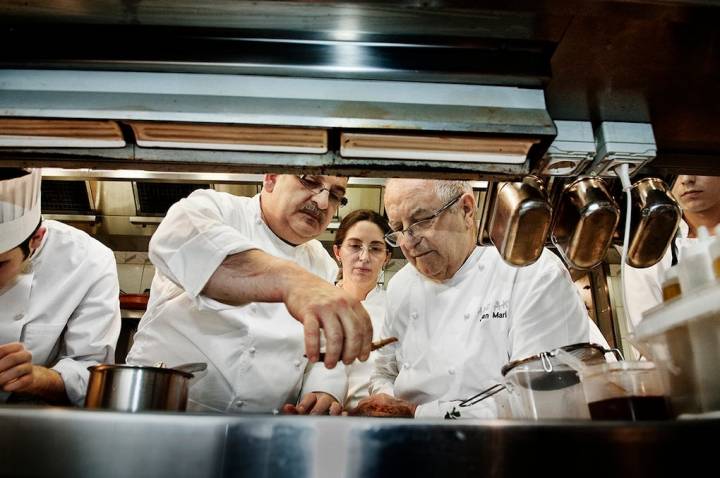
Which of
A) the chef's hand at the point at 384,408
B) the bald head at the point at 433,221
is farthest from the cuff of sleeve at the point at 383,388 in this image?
the bald head at the point at 433,221

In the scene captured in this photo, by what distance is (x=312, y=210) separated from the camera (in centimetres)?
199

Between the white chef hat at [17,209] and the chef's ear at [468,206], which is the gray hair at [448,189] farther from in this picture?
the white chef hat at [17,209]

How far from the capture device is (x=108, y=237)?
388 cm

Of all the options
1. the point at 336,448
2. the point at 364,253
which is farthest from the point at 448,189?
the point at 336,448

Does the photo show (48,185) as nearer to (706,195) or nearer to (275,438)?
(275,438)

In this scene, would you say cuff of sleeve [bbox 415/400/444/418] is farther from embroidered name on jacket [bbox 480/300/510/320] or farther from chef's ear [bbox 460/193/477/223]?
chef's ear [bbox 460/193/477/223]

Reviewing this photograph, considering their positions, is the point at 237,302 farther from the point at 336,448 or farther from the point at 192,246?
the point at 336,448

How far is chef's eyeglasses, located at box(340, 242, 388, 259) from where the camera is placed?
2979 millimetres

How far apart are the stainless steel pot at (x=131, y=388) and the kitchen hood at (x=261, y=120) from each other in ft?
1.73

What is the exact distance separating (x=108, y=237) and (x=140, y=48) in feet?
11.6

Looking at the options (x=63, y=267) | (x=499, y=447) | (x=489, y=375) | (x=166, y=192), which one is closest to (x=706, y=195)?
(x=489, y=375)

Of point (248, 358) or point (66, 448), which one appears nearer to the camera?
point (66, 448)

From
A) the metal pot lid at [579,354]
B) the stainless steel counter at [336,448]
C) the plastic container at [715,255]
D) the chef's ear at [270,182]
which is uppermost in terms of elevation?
the chef's ear at [270,182]

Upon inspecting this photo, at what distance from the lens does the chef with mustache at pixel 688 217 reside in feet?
6.34
